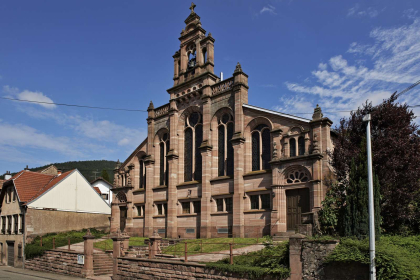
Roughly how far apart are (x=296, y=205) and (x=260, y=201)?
2.87 m

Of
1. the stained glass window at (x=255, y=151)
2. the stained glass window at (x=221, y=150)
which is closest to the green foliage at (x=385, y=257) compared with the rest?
the stained glass window at (x=255, y=151)

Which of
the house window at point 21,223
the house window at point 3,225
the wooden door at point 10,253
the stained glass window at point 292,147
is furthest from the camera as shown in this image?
the house window at point 3,225

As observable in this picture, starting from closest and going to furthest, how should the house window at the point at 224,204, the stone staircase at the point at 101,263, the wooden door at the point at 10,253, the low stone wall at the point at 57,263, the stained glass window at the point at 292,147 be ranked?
the stained glass window at the point at 292,147 < the stone staircase at the point at 101,263 < the low stone wall at the point at 57,263 < the house window at the point at 224,204 < the wooden door at the point at 10,253

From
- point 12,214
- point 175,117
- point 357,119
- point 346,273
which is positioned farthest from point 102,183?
point 346,273

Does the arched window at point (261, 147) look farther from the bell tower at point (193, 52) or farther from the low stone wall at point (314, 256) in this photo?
the low stone wall at point (314, 256)

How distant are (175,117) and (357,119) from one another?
680 inches

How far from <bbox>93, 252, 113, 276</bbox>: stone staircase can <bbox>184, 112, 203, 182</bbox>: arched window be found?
9.48 metres

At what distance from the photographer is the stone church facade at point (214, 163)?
80.3 ft

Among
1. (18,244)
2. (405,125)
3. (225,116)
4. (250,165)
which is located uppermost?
(225,116)

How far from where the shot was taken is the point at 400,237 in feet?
55.9

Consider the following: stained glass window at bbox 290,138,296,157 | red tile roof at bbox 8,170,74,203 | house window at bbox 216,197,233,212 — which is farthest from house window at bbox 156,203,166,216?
stained glass window at bbox 290,138,296,157

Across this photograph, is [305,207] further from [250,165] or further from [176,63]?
[176,63]

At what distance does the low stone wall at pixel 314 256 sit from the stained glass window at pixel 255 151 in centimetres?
1269

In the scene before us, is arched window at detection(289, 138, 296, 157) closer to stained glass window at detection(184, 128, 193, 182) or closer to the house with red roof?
stained glass window at detection(184, 128, 193, 182)
